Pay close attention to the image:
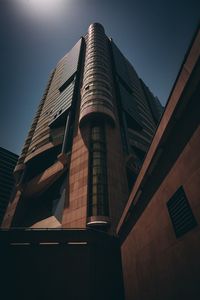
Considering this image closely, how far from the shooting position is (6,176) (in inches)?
2530

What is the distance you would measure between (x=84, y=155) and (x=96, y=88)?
17169 millimetres

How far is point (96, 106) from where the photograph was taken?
39219mm

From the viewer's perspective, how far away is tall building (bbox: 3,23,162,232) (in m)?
30.1

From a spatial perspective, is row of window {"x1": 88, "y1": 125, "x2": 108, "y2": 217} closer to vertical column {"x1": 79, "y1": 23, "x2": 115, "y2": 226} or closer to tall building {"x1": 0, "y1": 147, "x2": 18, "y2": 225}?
vertical column {"x1": 79, "y1": 23, "x2": 115, "y2": 226}

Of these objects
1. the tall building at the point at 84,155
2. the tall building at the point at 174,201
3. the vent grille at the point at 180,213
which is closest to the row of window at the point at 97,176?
the tall building at the point at 84,155

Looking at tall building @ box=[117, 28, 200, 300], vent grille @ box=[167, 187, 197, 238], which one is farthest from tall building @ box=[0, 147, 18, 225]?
vent grille @ box=[167, 187, 197, 238]

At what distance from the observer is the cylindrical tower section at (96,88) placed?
39344 millimetres

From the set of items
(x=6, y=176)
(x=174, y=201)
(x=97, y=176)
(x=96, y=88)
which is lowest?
(x=174, y=201)

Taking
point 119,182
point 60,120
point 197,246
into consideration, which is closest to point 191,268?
point 197,246

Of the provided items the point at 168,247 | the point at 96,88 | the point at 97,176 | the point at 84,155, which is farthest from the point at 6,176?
the point at 168,247

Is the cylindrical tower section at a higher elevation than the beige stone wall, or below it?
higher

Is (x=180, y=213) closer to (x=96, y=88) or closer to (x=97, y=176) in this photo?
(x=97, y=176)

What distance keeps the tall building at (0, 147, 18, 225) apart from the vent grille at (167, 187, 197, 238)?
5366 centimetres

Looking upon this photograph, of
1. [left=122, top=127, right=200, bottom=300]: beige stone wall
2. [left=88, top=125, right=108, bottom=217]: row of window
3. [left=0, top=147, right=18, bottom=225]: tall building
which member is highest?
[left=0, top=147, right=18, bottom=225]: tall building
